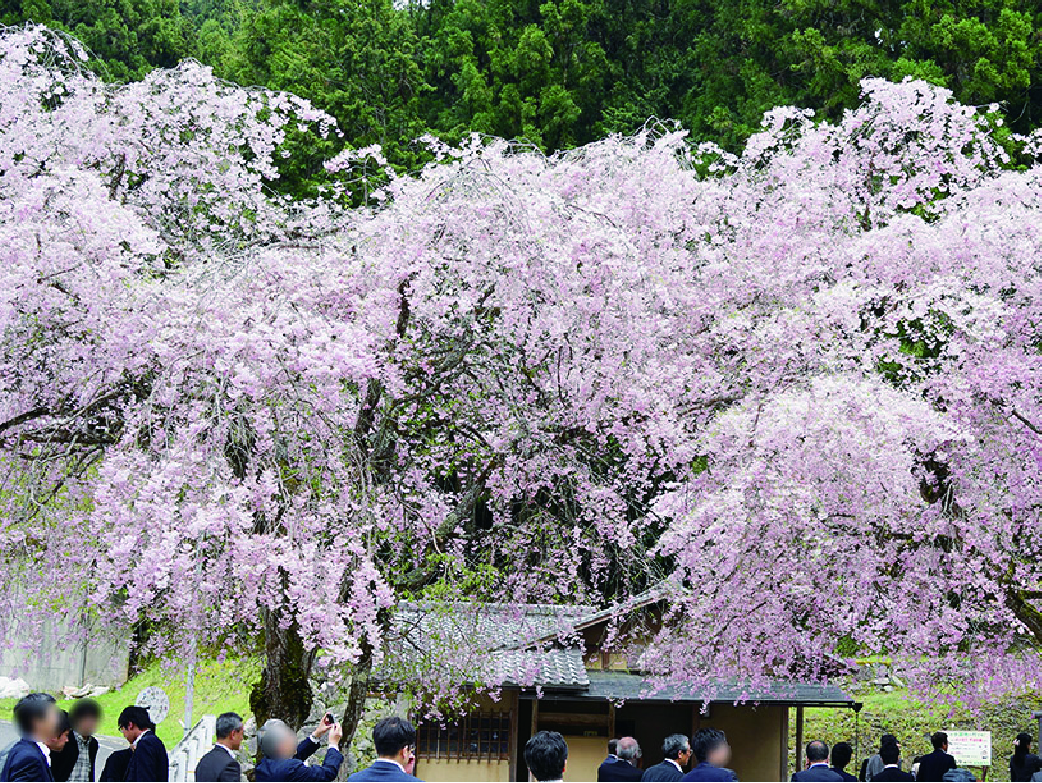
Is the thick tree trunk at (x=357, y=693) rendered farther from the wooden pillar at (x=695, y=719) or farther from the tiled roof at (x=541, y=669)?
the wooden pillar at (x=695, y=719)

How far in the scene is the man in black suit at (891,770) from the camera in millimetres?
8375

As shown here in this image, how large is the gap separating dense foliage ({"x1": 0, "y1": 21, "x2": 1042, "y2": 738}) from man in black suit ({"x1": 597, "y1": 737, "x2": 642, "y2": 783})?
1953 millimetres

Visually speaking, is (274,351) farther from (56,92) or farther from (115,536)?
(56,92)

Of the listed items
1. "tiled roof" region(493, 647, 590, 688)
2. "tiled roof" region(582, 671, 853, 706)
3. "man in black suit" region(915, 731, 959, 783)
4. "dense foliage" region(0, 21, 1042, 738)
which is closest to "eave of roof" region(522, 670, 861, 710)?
"tiled roof" region(582, 671, 853, 706)

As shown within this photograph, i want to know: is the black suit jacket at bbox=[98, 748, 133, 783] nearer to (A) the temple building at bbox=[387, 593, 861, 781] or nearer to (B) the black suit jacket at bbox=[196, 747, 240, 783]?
(B) the black suit jacket at bbox=[196, 747, 240, 783]

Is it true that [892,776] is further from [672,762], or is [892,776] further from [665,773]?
[665,773]

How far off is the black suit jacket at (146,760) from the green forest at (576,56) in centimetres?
1762

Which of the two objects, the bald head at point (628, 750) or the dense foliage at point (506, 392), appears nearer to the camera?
the bald head at point (628, 750)

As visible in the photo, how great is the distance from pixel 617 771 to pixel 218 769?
2.66m

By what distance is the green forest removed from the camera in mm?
20672

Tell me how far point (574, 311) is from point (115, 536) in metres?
4.32

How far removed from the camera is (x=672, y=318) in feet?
36.6

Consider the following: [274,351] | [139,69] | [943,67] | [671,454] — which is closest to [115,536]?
[274,351]

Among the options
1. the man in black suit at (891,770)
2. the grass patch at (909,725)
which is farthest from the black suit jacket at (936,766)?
the grass patch at (909,725)
